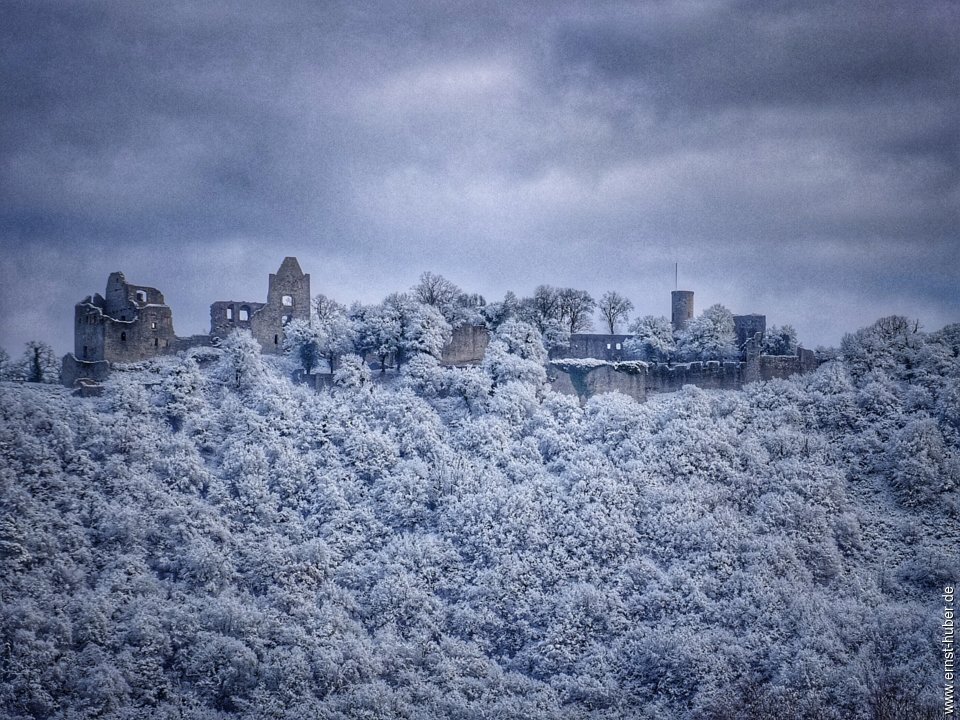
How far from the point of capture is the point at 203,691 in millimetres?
27922

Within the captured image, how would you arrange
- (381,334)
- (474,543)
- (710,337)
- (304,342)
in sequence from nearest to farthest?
(474,543)
(381,334)
(304,342)
(710,337)

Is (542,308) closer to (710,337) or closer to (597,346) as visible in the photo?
(597,346)

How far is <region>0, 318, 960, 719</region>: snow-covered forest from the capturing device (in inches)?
1103

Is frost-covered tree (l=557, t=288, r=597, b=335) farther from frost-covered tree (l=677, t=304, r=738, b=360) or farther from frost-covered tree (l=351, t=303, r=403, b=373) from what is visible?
frost-covered tree (l=351, t=303, r=403, b=373)

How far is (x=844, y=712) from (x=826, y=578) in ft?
23.7

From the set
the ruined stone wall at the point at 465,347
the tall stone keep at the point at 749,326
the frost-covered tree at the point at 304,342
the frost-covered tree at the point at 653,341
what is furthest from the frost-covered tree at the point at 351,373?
the tall stone keep at the point at 749,326

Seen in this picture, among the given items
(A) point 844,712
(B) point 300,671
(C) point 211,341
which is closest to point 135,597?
(B) point 300,671

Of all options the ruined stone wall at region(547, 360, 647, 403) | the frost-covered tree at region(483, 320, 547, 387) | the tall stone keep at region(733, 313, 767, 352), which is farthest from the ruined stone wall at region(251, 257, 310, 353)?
the tall stone keep at region(733, 313, 767, 352)

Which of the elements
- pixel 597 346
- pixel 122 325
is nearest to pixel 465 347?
pixel 597 346

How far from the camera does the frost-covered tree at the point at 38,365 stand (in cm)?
4378

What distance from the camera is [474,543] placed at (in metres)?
34.3

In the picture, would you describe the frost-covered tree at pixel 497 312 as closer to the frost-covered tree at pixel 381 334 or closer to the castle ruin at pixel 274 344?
the castle ruin at pixel 274 344

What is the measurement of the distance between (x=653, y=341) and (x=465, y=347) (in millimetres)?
11953

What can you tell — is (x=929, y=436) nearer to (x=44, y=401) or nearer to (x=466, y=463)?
(x=466, y=463)
